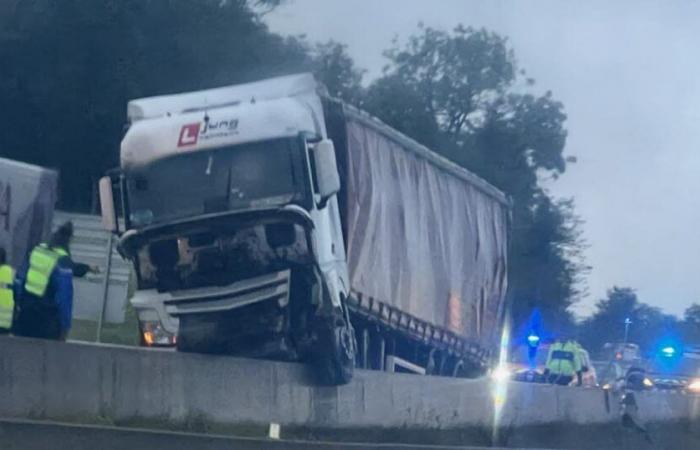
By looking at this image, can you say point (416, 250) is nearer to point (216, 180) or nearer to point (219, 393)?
point (216, 180)

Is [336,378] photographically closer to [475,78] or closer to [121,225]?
[121,225]

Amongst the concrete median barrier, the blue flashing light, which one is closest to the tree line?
the blue flashing light

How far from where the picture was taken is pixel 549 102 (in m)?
58.4

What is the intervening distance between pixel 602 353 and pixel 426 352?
90.5ft

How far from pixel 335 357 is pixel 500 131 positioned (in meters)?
40.0

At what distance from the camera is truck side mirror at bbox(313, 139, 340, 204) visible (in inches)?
639

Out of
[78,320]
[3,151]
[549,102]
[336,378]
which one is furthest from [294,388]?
[549,102]

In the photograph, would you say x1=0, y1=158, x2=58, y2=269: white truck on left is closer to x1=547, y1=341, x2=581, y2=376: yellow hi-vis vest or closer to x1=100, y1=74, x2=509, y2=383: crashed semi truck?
x1=100, y1=74, x2=509, y2=383: crashed semi truck

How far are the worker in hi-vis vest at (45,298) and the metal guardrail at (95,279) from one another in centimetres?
1207

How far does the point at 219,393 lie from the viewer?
13961 millimetres

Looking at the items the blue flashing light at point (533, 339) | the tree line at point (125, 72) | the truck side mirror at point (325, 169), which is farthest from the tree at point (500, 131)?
the truck side mirror at point (325, 169)

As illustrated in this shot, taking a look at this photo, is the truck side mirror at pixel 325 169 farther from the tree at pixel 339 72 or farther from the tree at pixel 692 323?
the tree at pixel 692 323

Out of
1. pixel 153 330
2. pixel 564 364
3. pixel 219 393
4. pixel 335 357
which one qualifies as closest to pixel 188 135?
pixel 153 330

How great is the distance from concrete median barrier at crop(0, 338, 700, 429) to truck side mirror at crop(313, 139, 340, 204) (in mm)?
2097
